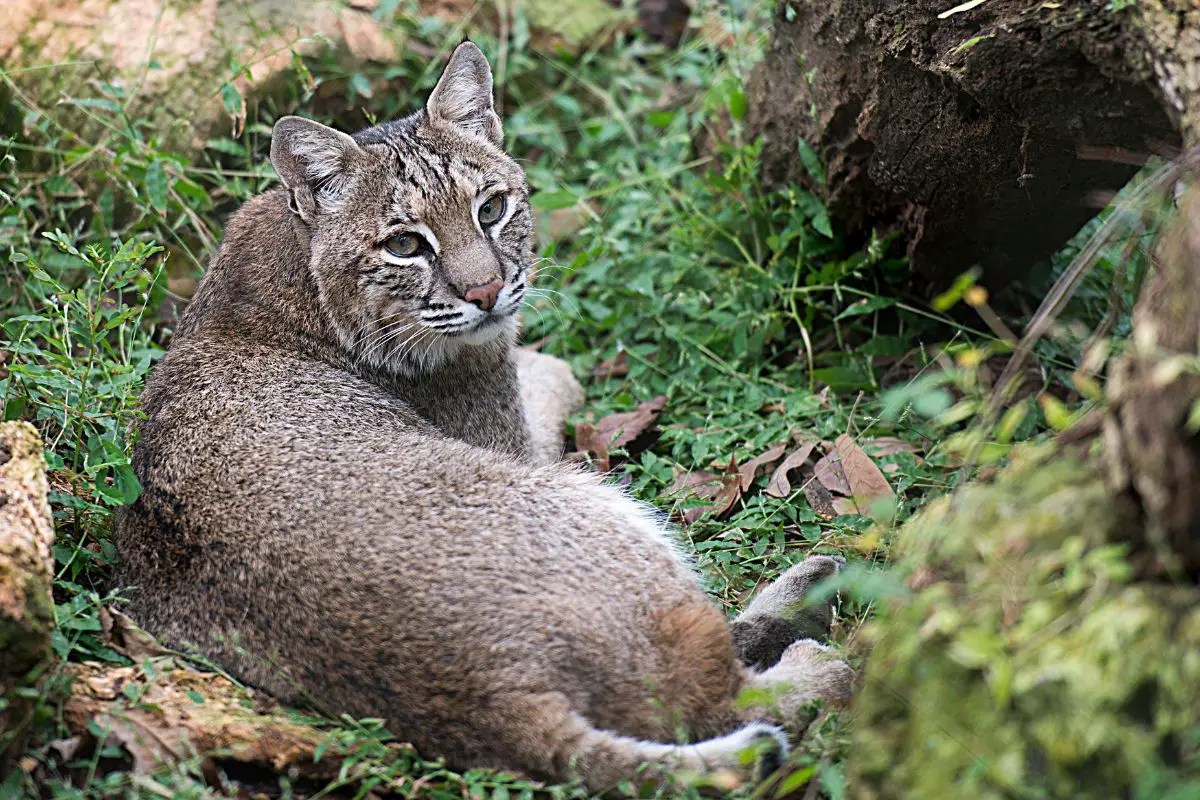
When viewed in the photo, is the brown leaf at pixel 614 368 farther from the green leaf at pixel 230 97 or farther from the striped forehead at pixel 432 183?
the green leaf at pixel 230 97

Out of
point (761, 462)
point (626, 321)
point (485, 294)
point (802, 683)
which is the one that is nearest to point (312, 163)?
point (485, 294)

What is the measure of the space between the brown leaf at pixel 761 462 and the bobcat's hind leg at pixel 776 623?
41.6 inches

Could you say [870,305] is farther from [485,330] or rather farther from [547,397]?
[485,330]

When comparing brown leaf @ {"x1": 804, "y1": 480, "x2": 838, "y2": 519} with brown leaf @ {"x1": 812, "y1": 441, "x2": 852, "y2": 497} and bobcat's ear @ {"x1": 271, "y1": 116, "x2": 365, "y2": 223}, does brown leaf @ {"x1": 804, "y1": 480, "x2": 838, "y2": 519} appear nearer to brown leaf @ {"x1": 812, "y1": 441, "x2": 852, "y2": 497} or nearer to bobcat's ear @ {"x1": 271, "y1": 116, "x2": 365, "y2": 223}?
brown leaf @ {"x1": 812, "y1": 441, "x2": 852, "y2": 497}

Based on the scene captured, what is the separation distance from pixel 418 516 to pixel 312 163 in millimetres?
2113

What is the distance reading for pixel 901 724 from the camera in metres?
3.12

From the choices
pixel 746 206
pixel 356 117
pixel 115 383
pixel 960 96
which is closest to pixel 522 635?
pixel 115 383

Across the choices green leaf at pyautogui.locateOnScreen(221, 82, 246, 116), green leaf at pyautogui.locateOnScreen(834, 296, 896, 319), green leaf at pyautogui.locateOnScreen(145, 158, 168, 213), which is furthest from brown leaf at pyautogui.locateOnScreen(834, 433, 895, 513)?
green leaf at pyautogui.locateOnScreen(145, 158, 168, 213)

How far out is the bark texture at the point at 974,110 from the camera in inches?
181

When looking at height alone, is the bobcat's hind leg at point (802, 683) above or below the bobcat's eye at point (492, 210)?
below

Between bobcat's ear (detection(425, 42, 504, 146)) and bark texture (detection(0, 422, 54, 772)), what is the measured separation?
2846 millimetres

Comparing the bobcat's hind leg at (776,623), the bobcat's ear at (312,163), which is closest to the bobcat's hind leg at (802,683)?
the bobcat's hind leg at (776,623)

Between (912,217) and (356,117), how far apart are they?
4.42m

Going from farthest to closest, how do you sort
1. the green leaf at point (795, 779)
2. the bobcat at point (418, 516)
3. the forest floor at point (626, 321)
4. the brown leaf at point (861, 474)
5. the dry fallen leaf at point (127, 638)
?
the brown leaf at point (861, 474) → the forest floor at point (626, 321) → the dry fallen leaf at point (127, 638) → the bobcat at point (418, 516) → the green leaf at point (795, 779)
